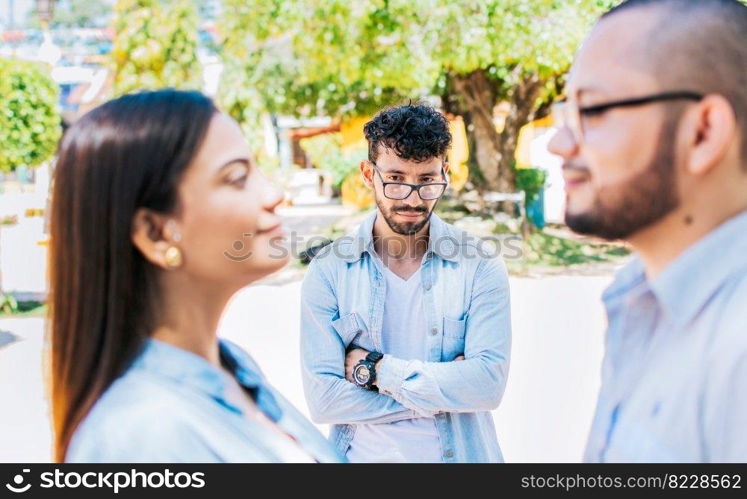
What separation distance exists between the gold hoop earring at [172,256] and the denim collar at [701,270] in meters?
0.77

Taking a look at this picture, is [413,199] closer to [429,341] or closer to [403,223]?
[403,223]

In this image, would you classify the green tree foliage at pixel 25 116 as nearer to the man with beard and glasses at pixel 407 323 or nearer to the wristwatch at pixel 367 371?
the man with beard and glasses at pixel 407 323

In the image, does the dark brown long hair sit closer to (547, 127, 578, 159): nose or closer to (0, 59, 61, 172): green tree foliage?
(547, 127, 578, 159): nose

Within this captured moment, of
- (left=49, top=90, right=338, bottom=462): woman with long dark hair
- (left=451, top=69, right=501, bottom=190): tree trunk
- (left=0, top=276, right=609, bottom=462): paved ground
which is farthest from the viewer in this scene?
(left=451, top=69, right=501, bottom=190): tree trunk

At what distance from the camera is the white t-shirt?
218 centimetres

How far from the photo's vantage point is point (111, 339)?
122 centimetres

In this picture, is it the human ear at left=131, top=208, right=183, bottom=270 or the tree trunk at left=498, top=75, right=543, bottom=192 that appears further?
the tree trunk at left=498, top=75, right=543, bottom=192

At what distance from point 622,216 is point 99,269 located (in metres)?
0.83

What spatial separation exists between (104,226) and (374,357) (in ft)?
3.83

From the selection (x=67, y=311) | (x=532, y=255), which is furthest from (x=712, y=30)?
(x=532, y=255)

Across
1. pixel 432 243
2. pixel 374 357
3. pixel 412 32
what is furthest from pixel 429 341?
pixel 412 32

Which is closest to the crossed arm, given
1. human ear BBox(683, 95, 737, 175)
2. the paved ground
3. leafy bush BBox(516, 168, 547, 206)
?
human ear BBox(683, 95, 737, 175)

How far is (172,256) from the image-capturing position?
4.03 ft

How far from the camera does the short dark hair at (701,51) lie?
112 centimetres
